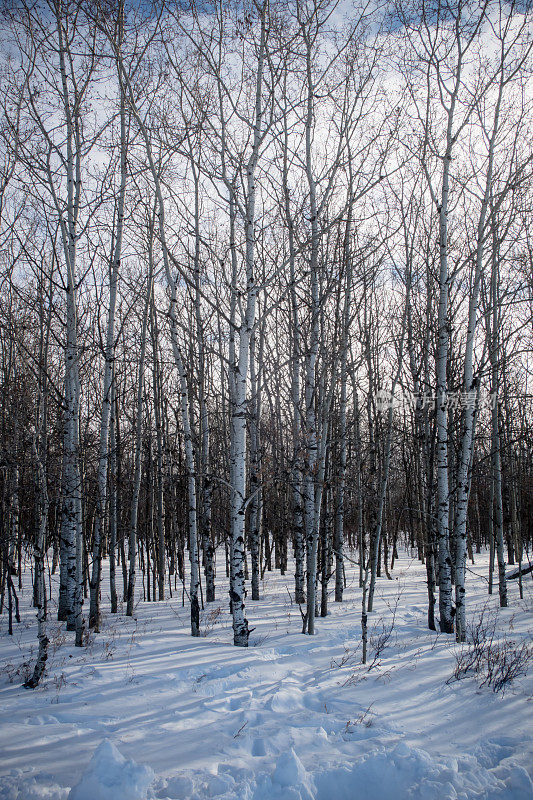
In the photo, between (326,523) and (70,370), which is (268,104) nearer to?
(70,370)

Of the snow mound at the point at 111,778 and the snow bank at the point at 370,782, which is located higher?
the snow mound at the point at 111,778

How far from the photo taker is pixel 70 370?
23.3 ft

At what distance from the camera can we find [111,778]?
3.04m

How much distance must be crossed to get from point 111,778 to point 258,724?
1368 mm

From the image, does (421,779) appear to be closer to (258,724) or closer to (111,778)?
(258,724)

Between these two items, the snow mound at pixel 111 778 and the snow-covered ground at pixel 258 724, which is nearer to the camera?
the snow mound at pixel 111 778

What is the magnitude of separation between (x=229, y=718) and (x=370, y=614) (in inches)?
224

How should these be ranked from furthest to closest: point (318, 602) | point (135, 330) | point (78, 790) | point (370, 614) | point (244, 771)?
point (135, 330)
point (318, 602)
point (370, 614)
point (244, 771)
point (78, 790)

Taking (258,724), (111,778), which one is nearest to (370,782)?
(258,724)

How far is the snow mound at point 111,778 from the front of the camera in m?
2.88

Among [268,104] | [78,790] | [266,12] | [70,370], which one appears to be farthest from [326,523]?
[266,12]

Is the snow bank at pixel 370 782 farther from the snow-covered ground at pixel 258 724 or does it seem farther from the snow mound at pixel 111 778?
the snow mound at pixel 111 778

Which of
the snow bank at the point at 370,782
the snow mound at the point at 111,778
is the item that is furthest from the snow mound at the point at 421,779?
the snow mound at the point at 111,778

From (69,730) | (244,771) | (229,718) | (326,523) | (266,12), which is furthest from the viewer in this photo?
(326,523)
